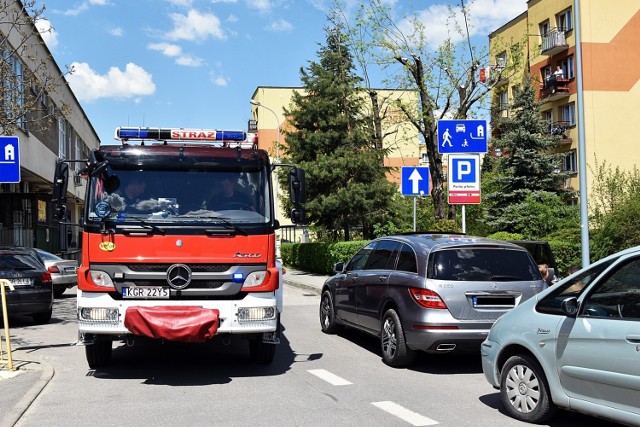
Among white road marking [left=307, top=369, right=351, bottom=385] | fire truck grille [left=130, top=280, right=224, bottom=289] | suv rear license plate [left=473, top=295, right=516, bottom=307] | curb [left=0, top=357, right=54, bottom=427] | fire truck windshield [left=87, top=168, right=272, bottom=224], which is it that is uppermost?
fire truck windshield [left=87, top=168, right=272, bottom=224]

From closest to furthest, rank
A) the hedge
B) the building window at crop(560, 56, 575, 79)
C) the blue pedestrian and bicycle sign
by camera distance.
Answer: the blue pedestrian and bicycle sign → the hedge → the building window at crop(560, 56, 575, 79)

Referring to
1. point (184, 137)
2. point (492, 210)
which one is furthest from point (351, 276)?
point (492, 210)

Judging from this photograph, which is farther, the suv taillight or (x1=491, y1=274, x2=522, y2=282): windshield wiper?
(x1=491, y1=274, x2=522, y2=282): windshield wiper

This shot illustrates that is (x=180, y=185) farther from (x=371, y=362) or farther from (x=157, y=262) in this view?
(x=371, y=362)

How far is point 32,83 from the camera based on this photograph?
15180 mm

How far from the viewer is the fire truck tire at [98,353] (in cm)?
824

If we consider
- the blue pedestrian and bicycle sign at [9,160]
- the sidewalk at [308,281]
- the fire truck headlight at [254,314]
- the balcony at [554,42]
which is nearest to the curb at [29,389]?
the fire truck headlight at [254,314]

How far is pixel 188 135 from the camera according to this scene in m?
8.70

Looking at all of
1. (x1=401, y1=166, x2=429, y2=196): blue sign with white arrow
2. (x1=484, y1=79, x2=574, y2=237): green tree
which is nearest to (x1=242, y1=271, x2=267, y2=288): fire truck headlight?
(x1=401, y1=166, x2=429, y2=196): blue sign with white arrow

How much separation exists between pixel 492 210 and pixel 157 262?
24862 millimetres

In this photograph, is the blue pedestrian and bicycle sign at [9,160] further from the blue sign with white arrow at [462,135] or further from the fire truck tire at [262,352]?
the blue sign with white arrow at [462,135]

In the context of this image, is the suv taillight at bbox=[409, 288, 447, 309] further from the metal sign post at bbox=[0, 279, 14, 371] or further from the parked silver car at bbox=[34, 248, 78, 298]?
the parked silver car at bbox=[34, 248, 78, 298]

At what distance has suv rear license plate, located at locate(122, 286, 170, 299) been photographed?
24.8ft

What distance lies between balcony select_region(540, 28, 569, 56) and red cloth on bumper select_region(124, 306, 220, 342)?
1395 inches
